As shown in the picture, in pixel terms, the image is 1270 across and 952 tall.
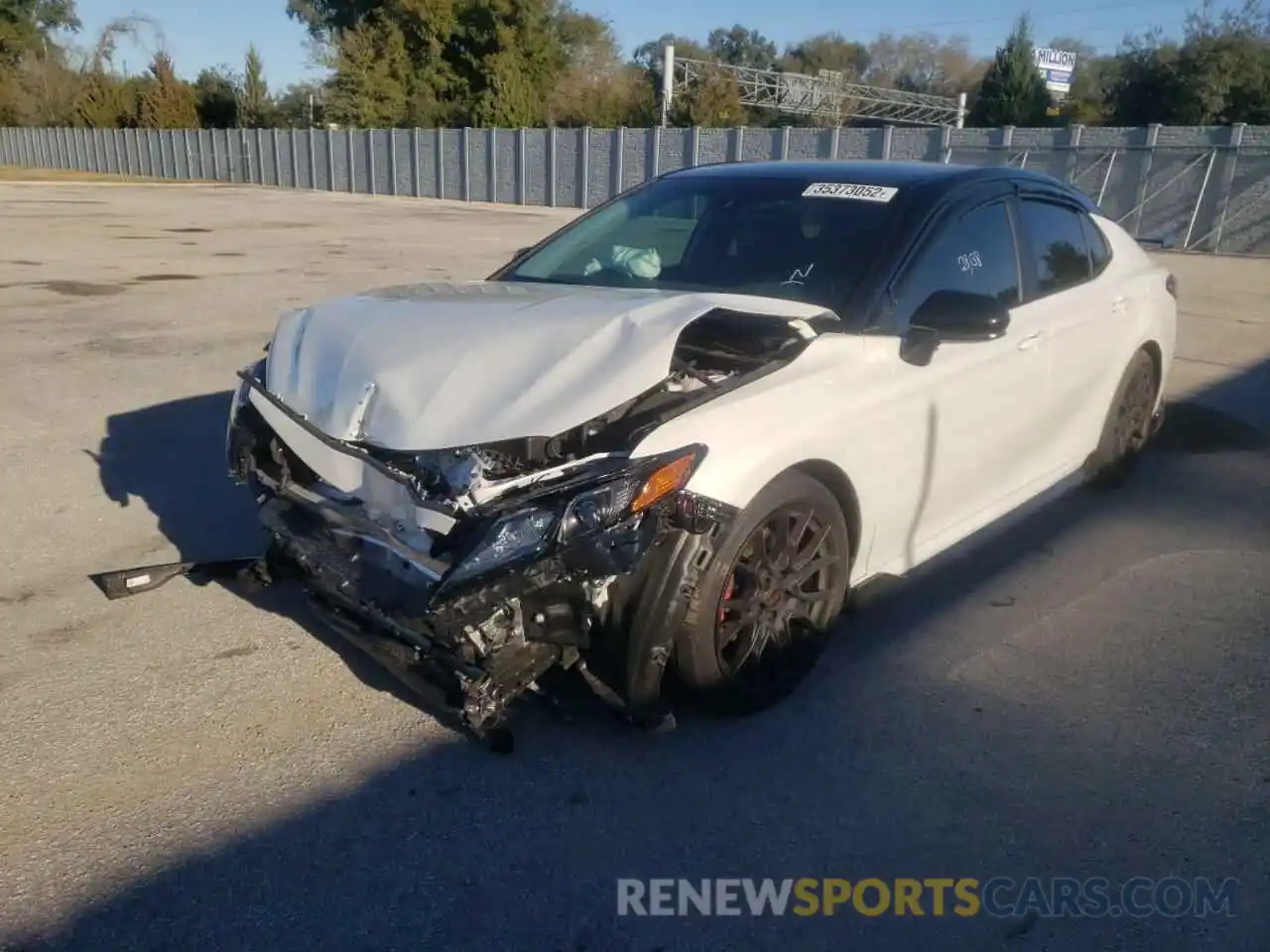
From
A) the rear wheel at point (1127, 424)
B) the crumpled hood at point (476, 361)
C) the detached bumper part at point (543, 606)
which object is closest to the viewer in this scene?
the detached bumper part at point (543, 606)

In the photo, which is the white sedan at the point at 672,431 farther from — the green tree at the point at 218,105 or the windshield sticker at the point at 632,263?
the green tree at the point at 218,105

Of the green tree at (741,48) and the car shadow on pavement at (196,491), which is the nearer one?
the car shadow on pavement at (196,491)

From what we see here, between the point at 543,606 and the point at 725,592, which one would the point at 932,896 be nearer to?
the point at 725,592

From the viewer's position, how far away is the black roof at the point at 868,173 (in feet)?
14.1

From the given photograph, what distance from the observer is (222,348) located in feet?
29.2

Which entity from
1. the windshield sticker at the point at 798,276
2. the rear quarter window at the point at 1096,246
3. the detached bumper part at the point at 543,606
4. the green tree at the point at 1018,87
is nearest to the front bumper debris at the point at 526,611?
the detached bumper part at the point at 543,606

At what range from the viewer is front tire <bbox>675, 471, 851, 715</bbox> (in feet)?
10.1

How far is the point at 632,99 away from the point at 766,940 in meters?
54.7

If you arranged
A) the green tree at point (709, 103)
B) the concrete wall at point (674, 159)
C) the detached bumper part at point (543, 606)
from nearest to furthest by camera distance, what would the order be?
the detached bumper part at point (543, 606)
the concrete wall at point (674, 159)
the green tree at point (709, 103)

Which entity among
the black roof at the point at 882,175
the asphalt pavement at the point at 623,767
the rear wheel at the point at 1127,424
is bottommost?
the asphalt pavement at the point at 623,767

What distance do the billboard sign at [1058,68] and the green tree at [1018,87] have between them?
41.4 ft

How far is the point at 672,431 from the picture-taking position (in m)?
2.97

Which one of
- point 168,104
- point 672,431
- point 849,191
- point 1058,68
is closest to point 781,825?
point 672,431

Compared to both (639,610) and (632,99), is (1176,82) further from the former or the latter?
(639,610)
